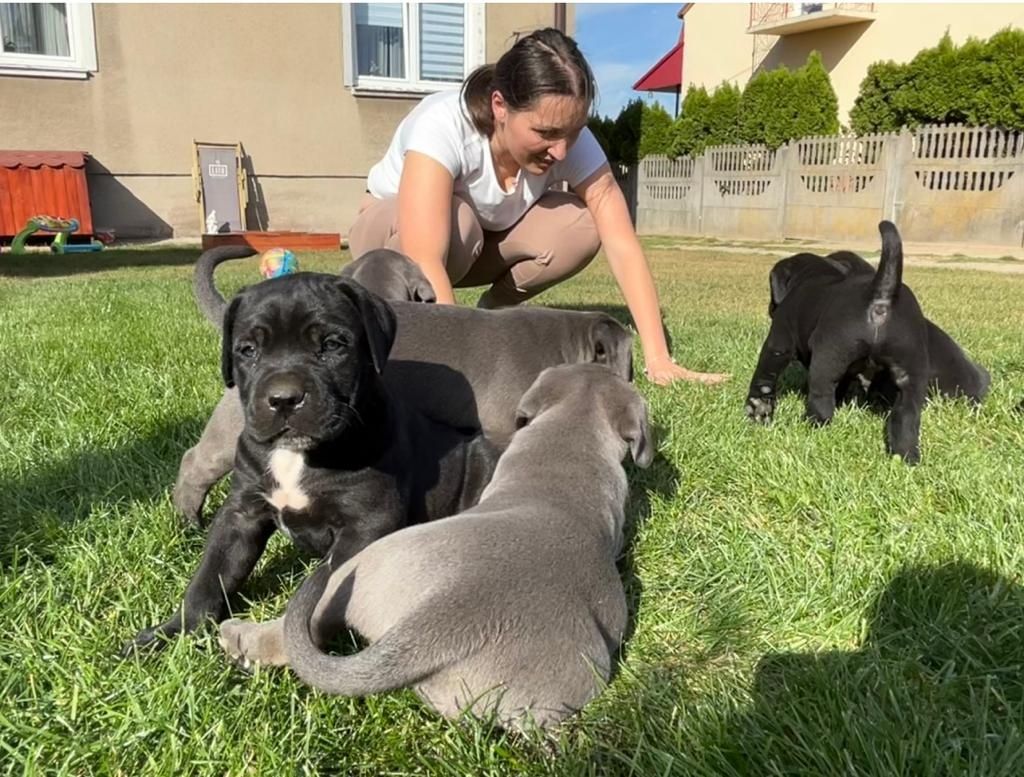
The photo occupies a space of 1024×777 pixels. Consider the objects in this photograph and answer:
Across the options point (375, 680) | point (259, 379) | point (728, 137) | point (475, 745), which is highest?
point (728, 137)

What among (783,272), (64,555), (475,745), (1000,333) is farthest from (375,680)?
(1000,333)

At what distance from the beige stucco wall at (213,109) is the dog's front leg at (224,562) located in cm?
1524

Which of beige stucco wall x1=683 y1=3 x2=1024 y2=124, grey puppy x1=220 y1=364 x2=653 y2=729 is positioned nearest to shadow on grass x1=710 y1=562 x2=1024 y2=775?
grey puppy x1=220 y1=364 x2=653 y2=729

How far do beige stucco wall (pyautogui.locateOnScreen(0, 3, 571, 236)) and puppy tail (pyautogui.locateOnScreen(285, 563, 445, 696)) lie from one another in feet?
52.7

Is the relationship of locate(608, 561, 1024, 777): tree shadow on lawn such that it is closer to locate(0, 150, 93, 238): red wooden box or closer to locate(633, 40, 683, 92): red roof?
locate(0, 150, 93, 238): red wooden box

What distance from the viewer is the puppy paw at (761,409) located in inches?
171

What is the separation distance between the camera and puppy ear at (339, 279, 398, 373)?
8.67ft

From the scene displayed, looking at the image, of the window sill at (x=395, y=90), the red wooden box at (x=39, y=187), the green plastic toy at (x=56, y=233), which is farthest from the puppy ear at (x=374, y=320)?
the window sill at (x=395, y=90)

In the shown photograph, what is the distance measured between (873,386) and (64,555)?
386cm

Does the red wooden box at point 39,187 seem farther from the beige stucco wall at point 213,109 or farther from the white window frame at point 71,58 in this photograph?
the white window frame at point 71,58

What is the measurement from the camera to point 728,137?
21.5m

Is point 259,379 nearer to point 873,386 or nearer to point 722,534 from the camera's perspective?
point 722,534

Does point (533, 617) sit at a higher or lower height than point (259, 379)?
lower

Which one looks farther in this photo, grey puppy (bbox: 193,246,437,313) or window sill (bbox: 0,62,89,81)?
window sill (bbox: 0,62,89,81)
